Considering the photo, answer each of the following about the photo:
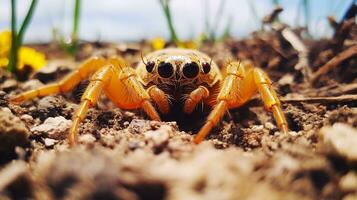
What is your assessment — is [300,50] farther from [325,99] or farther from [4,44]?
[4,44]

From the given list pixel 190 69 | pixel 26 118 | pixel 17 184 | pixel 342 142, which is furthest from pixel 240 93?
pixel 17 184

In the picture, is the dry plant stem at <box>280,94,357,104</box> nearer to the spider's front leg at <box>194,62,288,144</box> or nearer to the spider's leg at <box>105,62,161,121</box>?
the spider's front leg at <box>194,62,288,144</box>

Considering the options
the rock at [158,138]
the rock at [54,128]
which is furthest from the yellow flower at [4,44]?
the rock at [158,138]

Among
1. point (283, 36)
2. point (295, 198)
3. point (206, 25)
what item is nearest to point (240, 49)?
point (206, 25)

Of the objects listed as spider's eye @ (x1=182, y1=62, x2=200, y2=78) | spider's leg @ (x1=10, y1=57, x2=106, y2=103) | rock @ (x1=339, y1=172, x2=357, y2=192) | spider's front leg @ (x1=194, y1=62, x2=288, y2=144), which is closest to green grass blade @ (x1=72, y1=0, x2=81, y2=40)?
spider's leg @ (x1=10, y1=57, x2=106, y2=103)

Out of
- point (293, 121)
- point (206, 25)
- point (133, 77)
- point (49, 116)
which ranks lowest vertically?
point (293, 121)

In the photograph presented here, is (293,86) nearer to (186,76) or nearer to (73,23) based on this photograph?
(186,76)

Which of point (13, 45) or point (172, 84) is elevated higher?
point (13, 45)

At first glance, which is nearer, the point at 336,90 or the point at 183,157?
the point at 183,157
